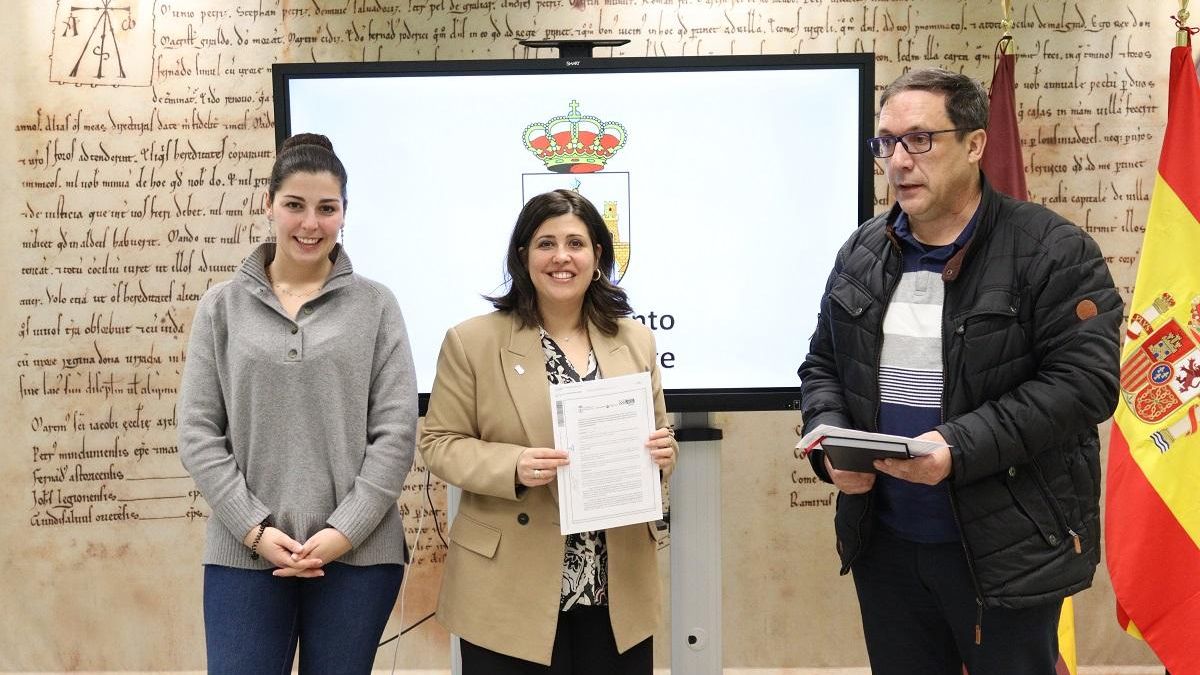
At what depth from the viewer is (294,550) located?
2.09 meters

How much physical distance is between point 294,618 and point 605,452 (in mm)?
743

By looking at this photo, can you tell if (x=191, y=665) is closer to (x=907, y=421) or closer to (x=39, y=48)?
(x=39, y=48)

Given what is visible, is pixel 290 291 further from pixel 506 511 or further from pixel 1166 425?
pixel 1166 425

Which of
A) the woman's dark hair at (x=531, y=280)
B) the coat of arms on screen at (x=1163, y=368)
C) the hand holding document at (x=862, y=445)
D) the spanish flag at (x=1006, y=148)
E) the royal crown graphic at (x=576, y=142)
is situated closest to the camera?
the hand holding document at (x=862, y=445)

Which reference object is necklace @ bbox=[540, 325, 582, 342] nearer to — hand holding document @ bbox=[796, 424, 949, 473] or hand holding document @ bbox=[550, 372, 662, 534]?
hand holding document @ bbox=[550, 372, 662, 534]

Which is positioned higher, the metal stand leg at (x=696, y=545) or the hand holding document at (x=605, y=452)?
the hand holding document at (x=605, y=452)

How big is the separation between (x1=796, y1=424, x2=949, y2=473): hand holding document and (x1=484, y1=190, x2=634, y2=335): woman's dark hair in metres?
0.59

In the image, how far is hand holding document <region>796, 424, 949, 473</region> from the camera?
1.80m

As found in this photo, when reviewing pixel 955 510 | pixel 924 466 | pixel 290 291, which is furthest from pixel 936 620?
pixel 290 291

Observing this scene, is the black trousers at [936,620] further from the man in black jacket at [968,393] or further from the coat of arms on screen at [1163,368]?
the coat of arms on screen at [1163,368]

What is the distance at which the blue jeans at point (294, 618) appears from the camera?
210cm

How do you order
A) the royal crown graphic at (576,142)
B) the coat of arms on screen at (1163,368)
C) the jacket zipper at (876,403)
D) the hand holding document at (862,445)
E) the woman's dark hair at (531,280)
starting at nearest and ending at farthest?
1. the hand holding document at (862,445)
2. the jacket zipper at (876,403)
3. the woman's dark hair at (531,280)
4. the royal crown graphic at (576,142)
5. the coat of arms on screen at (1163,368)

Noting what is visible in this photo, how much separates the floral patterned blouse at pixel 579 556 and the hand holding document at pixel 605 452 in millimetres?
82

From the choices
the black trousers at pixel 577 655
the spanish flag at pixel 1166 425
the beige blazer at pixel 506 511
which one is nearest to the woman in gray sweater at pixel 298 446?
the beige blazer at pixel 506 511
